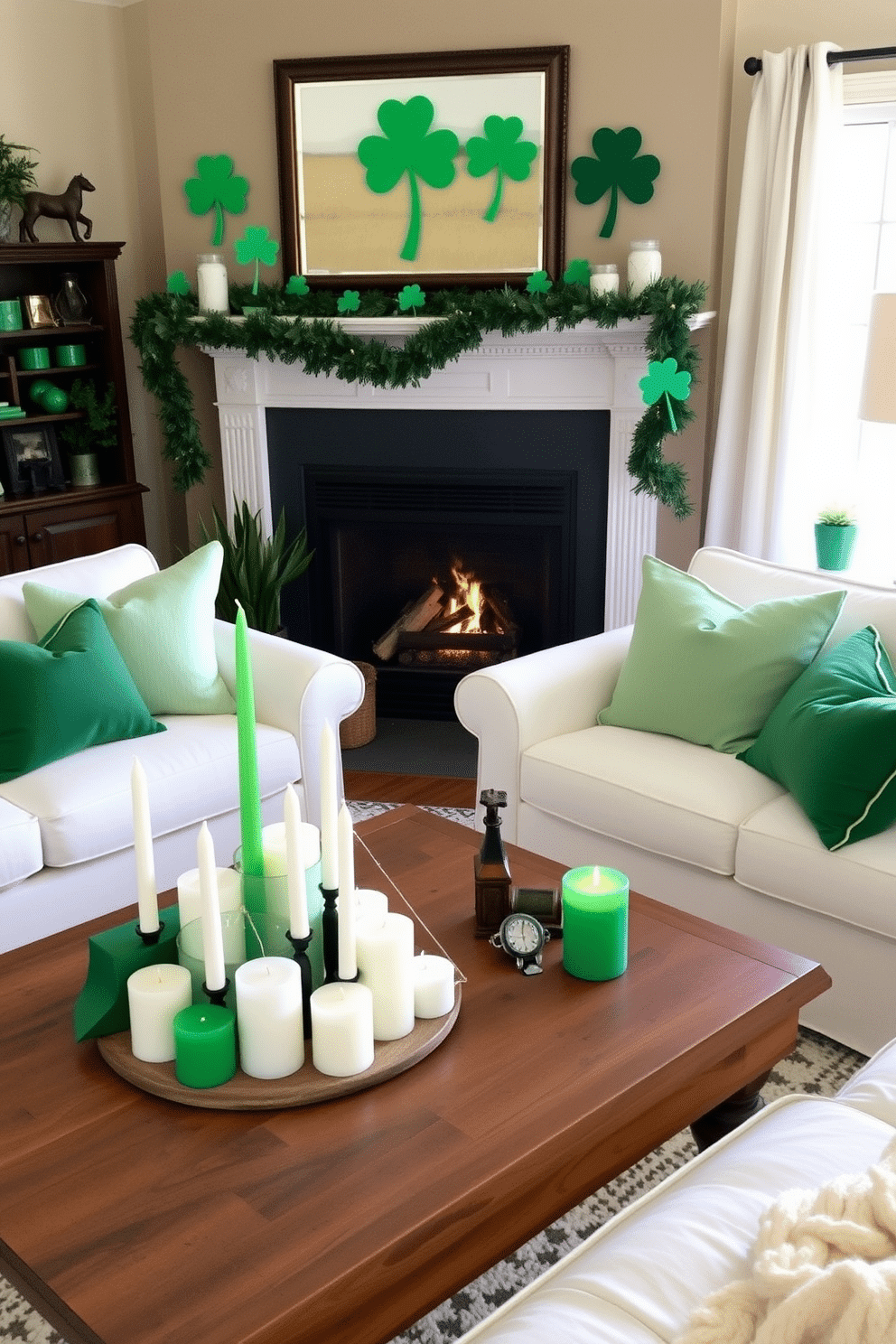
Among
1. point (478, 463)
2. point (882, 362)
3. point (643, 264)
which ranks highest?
point (643, 264)

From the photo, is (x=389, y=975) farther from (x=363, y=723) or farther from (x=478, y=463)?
(x=478, y=463)

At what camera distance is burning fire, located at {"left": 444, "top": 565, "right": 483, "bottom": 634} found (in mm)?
4574

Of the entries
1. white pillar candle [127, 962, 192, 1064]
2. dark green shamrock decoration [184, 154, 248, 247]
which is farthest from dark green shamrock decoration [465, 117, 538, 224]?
white pillar candle [127, 962, 192, 1064]

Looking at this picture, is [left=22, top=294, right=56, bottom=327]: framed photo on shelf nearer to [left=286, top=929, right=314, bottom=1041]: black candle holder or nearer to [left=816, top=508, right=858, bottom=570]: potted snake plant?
[left=816, top=508, right=858, bottom=570]: potted snake plant

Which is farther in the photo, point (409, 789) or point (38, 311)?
point (38, 311)

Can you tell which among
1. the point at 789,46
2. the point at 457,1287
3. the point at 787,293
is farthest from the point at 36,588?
the point at 789,46

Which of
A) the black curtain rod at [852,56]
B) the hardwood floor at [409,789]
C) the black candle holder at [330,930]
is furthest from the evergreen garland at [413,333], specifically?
the black candle holder at [330,930]

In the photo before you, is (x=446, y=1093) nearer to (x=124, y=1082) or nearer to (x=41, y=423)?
(x=124, y=1082)

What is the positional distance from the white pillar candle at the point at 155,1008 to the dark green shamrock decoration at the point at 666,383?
2745 millimetres

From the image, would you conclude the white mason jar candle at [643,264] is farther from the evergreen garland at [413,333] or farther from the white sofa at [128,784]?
the white sofa at [128,784]

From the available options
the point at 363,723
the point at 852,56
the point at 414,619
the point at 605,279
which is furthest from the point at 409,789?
the point at 852,56

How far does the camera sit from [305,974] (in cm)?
166

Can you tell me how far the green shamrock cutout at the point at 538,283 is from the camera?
3.90 meters

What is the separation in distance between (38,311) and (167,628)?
198 centimetres
